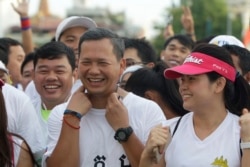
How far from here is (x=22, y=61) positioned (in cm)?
782

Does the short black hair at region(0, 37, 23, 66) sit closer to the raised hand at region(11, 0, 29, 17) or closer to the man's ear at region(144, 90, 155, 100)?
the raised hand at region(11, 0, 29, 17)

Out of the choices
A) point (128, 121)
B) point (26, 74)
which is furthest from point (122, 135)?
point (26, 74)

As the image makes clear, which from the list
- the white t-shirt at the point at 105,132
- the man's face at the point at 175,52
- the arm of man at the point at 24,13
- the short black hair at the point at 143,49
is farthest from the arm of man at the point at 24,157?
the man's face at the point at 175,52

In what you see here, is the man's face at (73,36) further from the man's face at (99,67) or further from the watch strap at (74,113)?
the watch strap at (74,113)

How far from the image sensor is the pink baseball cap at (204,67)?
163 inches

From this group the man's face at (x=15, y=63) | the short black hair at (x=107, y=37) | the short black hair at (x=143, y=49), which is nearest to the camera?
the short black hair at (x=107, y=37)

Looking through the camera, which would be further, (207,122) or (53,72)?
(53,72)

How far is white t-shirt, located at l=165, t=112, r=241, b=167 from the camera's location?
4.02 m

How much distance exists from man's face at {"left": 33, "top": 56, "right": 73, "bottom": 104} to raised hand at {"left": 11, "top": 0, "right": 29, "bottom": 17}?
2.68 metres

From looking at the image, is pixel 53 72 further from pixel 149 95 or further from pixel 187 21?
pixel 187 21

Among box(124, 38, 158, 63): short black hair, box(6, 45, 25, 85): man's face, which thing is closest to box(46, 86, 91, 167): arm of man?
box(6, 45, 25, 85): man's face

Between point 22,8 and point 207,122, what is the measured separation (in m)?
4.68

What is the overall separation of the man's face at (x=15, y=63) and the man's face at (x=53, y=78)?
1.62 meters

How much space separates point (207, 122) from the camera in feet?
13.8
